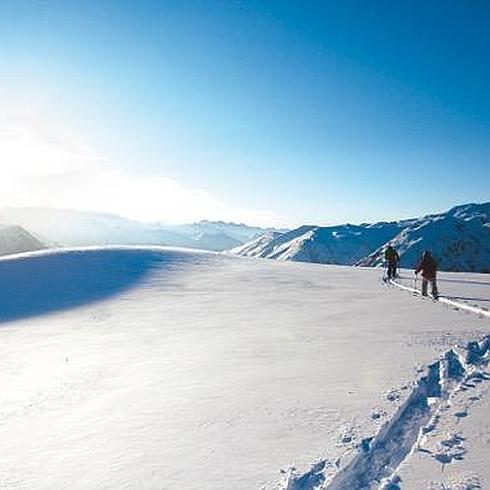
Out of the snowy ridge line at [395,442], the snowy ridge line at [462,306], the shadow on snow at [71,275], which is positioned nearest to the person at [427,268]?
the snowy ridge line at [462,306]

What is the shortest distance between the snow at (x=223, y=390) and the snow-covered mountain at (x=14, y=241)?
6172 inches

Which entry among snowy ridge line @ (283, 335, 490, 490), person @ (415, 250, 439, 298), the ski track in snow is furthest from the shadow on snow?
the ski track in snow

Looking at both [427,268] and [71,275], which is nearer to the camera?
[427,268]

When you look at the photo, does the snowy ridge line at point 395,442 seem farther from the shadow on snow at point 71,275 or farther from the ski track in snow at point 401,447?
the shadow on snow at point 71,275

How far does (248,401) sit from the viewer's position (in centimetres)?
745

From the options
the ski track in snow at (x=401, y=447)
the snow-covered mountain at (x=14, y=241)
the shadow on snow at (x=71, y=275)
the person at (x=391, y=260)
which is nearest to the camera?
the ski track in snow at (x=401, y=447)

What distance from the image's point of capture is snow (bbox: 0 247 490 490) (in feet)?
17.7

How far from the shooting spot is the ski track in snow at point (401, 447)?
4.90 metres

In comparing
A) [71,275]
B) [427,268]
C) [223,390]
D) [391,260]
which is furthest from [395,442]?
[71,275]

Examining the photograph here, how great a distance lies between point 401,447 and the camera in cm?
567

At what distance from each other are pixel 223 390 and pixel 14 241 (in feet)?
578

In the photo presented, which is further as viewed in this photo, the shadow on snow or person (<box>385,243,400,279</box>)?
person (<box>385,243,400,279</box>)

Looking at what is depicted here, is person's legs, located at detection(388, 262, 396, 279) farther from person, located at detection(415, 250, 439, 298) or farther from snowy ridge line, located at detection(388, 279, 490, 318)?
person, located at detection(415, 250, 439, 298)

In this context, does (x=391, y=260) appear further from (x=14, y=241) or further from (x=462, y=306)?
(x=14, y=241)
